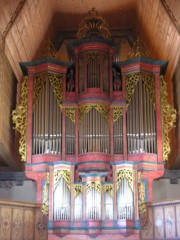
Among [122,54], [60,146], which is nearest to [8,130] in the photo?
[60,146]

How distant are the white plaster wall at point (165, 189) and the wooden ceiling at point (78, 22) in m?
2.68

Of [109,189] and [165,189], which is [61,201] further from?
[165,189]

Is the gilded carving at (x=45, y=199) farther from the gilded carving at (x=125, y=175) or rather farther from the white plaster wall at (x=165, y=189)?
the white plaster wall at (x=165, y=189)

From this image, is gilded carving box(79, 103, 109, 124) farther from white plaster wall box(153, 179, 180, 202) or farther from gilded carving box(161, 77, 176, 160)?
white plaster wall box(153, 179, 180, 202)

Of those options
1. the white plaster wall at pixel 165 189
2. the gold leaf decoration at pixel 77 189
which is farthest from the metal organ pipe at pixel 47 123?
the white plaster wall at pixel 165 189

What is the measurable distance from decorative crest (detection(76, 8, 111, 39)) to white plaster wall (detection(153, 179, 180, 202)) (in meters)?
4.78

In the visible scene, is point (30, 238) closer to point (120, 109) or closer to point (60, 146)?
point (60, 146)

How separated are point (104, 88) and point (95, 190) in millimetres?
3325

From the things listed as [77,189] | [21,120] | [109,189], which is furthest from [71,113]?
[109,189]

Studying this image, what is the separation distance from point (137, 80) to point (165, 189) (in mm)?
3595

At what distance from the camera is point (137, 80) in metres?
16.2

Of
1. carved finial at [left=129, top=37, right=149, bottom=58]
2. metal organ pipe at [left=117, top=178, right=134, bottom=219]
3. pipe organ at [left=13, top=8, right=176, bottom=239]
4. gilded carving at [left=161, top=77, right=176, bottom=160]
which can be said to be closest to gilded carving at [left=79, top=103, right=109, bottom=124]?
pipe organ at [left=13, top=8, right=176, bottom=239]

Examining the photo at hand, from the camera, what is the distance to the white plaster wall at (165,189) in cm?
1728

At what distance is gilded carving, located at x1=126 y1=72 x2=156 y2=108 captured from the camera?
16.1 metres
